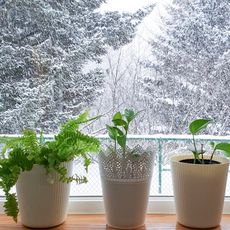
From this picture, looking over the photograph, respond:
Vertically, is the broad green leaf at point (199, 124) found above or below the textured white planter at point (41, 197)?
above

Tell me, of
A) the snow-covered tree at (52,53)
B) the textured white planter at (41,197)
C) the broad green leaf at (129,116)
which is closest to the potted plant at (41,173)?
the textured white planter at (41,197)

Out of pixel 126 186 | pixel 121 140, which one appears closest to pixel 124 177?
pixel 126 186

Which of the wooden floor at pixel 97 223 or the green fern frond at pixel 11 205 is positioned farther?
the wooden floor at pixel 97 223

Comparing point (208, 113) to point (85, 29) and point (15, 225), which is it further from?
point (15, 225)

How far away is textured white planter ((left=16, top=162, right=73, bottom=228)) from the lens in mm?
1380

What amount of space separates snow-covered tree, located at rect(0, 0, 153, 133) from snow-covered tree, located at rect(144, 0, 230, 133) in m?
0.17

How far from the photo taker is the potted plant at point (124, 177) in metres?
1.42

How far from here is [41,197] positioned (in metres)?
1.40

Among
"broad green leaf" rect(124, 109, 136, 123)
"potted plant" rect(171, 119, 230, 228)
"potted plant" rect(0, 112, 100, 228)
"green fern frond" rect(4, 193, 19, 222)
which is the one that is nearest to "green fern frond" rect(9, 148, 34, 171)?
"potted plant" rect(0, 112, 100, 228)

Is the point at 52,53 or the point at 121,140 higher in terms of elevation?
the point at 52,53

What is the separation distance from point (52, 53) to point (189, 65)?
0.63 metres

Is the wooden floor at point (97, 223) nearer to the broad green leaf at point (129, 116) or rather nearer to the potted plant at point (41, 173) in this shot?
the potted plant at point (41, 173)

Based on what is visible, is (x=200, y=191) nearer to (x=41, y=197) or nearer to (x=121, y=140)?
(x=121, y=140)

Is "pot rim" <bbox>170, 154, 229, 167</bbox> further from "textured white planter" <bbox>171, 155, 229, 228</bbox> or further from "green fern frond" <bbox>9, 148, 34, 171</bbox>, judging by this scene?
"green fern frond" <bbox>9, 148, 34, 171</bbox>
